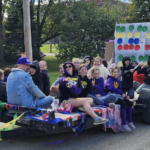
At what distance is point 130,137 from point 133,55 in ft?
14.6

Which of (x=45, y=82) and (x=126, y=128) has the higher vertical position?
(x=45, y=82)

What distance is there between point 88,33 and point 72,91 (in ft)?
45.3

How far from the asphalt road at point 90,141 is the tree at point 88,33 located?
12.5m

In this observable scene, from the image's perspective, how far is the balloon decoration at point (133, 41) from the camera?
8750 mm

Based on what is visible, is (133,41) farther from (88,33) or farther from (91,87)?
(88,33)

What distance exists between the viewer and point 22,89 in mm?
4402

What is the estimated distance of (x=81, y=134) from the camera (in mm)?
5309

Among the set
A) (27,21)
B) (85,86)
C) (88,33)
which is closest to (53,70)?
(88,33)

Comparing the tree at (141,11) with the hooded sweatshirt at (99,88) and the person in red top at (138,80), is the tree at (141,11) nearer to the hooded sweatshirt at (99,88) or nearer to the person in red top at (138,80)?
the person in red top at (138,80)

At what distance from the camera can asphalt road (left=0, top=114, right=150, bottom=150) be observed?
15.0 ft

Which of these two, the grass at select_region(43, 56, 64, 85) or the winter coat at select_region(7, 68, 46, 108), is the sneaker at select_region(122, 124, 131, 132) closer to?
the winter coat at select_region(7, 68, 46, 108)

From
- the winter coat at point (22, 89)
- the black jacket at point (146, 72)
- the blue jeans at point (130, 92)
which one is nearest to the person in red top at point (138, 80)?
the black jacket at point (146, 72)

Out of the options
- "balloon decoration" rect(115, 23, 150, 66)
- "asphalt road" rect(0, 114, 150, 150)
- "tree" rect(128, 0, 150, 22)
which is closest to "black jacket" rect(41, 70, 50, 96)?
"asphalt road" rect(0, 114, 150, 150)

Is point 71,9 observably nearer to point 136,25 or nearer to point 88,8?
point 88,8
